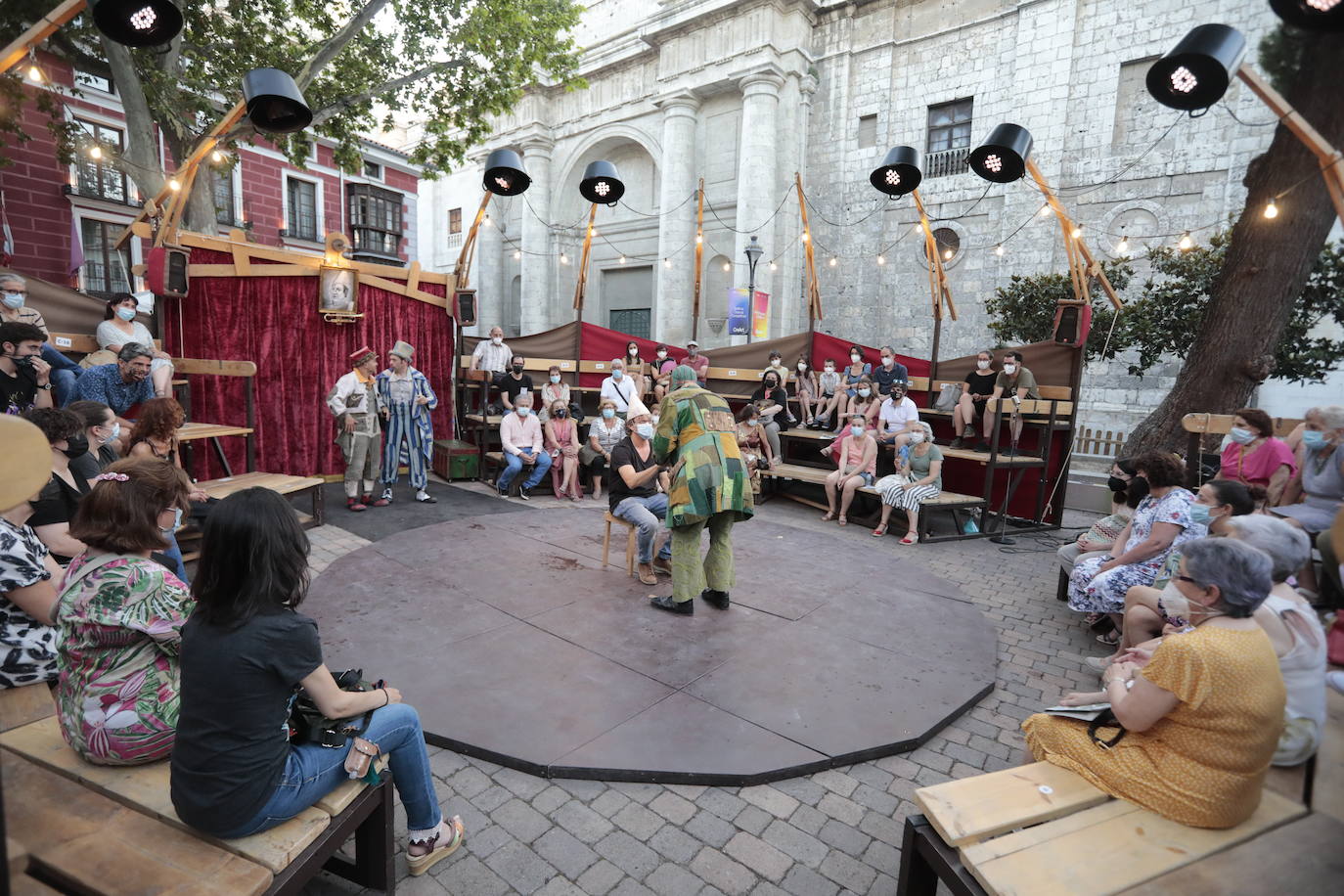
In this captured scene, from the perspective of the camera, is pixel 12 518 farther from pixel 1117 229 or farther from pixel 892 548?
pixel 1117 229

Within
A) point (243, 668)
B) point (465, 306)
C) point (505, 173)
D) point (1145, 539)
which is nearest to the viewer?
point (243, 668)

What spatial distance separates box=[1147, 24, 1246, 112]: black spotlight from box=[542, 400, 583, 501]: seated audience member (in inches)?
272

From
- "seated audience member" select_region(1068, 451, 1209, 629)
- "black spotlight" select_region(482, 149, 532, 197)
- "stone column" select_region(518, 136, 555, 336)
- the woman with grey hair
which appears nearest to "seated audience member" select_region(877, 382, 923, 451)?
"seated audience member" select_region(1068, 451, 1209, 629)

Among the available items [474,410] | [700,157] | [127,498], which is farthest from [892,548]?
[700,157]

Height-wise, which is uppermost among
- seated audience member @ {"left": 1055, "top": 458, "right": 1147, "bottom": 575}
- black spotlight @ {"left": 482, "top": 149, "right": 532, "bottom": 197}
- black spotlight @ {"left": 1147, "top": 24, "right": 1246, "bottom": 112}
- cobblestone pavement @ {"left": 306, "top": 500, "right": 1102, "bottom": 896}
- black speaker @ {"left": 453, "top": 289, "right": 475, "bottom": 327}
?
black spotlight @ {"left": 482, "top": 149, "right": 532, "bottom": 197}

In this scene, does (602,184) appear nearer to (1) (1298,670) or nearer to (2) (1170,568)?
(2) (1170,568)

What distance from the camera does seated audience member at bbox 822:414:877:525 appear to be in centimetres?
776

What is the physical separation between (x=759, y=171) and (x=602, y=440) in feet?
39.9

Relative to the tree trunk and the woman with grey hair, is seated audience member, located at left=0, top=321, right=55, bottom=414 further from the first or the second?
the tree trunk

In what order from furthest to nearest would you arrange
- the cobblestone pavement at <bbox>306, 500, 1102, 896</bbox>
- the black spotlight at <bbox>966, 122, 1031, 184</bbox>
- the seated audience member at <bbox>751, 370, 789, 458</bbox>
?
the seated audience member at <bbox>751, 370, 789, 458</bbox> < the black spotlight at <bbox>966, 122, 1031, 184</bbox> < the cobblestone pavement at <bbox>306, 500, 1102, 896</bbox>

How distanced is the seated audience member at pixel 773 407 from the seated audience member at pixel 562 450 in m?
2.67

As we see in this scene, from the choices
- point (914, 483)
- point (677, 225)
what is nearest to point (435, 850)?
point (914, 483)

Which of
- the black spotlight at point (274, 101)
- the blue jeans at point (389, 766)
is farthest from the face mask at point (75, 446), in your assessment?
the black spotlight at point (274, 101)

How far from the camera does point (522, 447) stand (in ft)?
27.9
